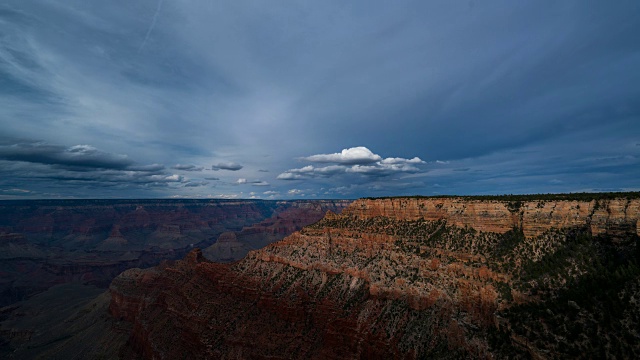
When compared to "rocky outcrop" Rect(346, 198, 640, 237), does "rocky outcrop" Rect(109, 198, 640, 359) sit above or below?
below

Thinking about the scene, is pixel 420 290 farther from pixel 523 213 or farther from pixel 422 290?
pixel 523 213

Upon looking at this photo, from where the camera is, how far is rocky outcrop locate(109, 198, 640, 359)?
39219mm

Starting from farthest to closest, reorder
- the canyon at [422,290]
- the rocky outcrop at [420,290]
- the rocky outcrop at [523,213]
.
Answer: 1. the rocky outcrop at [523,213]
2. the rocky outcrop at [420,290]
3. the canyon at [422,290]

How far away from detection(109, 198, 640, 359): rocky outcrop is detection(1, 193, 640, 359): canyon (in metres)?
0.22

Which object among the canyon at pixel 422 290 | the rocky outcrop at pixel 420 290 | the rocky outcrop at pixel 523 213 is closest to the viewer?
the canyon at pixel 422 290

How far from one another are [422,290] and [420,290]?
37 cm

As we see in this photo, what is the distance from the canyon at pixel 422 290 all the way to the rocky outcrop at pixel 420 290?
8.5 inches

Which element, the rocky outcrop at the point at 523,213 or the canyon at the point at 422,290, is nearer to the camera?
the canyon at the point at 422,290

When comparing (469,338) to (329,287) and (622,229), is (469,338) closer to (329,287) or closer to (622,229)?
(622,229)

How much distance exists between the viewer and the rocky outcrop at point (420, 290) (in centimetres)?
3922

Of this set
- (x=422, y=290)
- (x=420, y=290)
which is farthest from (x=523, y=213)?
(x=420, y=290)

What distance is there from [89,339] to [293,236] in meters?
79.0

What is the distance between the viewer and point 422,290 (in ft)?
181

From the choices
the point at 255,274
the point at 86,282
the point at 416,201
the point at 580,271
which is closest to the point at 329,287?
the point at 255,274
